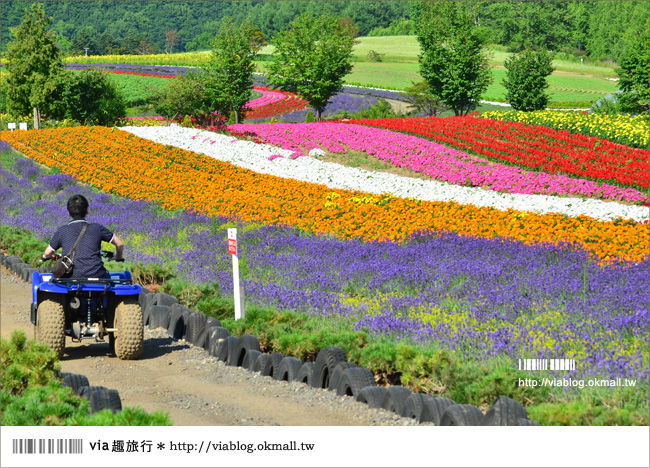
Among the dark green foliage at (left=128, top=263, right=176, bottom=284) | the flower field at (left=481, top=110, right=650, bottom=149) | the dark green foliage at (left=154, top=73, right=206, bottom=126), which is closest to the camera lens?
the dark green foliage at (left=128, top=263, right=176, bottom=284)

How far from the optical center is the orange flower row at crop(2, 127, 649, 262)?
1361 cm

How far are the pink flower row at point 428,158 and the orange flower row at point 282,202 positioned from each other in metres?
5.94

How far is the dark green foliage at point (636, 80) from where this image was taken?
47156 millimetres

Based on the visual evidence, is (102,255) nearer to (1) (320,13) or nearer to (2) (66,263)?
(2) (66,263)

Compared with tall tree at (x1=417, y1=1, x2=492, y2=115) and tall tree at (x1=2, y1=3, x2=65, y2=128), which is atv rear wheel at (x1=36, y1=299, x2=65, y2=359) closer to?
tall tree at (x1=2, y1=3, x2=65, y2=128)

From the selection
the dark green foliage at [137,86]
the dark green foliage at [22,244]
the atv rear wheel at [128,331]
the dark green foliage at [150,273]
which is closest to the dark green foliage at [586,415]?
the atv rear wheel at [128,331]

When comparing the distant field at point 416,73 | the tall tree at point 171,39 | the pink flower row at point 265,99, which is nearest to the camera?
the pink flower row at point 265,99

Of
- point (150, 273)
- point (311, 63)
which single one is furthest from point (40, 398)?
point (311, 63)

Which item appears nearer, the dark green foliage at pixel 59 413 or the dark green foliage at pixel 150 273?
the dark green foliage at pixel 59 413

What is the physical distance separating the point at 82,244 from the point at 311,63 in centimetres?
4470

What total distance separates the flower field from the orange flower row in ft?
55.0

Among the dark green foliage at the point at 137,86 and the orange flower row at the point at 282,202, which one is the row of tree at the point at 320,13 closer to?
the dark green foliage at the point at 137,86

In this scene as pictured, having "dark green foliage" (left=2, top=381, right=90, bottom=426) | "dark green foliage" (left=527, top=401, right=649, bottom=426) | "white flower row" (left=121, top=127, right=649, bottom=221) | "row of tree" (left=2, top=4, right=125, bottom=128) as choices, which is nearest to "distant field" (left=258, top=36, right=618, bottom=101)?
"row of tree" (left=2, top=4, right=125, bottom=128)

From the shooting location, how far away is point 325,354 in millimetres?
7547
